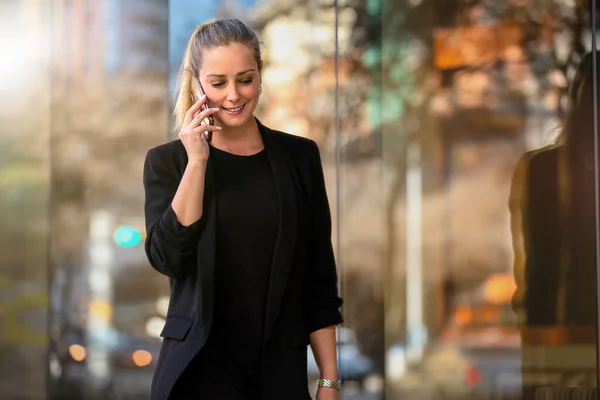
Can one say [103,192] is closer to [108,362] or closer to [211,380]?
[108,362]

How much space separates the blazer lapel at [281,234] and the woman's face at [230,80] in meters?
0.16

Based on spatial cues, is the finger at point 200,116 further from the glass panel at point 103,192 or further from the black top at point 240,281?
the glass panel at point 103,192

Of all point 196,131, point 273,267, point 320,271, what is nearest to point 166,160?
point 196,131

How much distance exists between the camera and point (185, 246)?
8.83 ft

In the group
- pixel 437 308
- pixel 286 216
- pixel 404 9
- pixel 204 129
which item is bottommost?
pixel 437 308

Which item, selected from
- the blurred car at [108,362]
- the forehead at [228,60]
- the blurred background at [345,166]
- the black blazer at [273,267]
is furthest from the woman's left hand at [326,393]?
the blurred car at [108,362]

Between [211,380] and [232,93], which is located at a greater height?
[232,93]

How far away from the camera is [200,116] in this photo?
8.85ft

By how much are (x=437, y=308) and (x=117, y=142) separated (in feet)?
7.25

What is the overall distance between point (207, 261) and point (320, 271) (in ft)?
1.15

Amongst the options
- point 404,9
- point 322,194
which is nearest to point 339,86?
point 404,9

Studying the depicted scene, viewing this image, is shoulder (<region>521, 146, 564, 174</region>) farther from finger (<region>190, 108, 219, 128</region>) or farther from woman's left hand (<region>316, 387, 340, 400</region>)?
finger (<region>190, 108, 219, 128</region>)

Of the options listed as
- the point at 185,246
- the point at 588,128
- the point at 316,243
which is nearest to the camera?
the point at 185,246

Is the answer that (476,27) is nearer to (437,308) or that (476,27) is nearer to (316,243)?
(437,308)
